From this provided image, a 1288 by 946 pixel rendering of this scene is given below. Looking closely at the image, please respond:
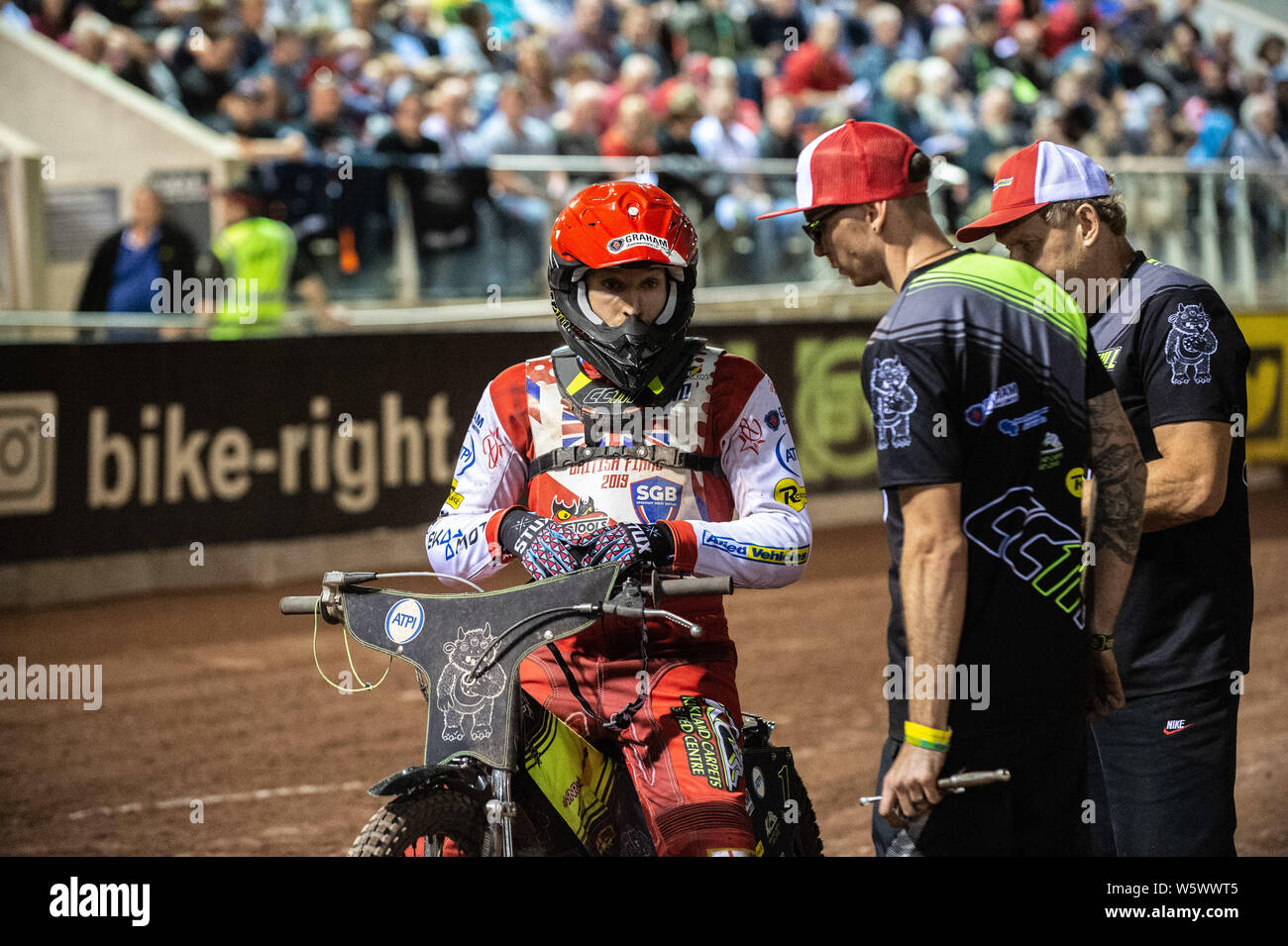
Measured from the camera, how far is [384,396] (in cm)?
1191

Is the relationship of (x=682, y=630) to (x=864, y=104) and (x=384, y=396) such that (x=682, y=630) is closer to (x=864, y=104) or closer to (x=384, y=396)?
(x=384, y=396)

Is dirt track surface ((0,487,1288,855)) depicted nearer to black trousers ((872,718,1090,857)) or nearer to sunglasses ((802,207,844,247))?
black trousers ((872,718,1090,857))

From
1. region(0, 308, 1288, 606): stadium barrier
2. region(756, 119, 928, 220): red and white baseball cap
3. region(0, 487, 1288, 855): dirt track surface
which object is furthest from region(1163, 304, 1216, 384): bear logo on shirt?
region(0, 308, 1288, 606): stadium barrier

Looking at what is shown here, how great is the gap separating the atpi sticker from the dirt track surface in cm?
303

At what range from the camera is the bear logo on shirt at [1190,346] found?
3.97 m

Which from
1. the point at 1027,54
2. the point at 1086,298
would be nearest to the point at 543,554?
the point at 1086,298

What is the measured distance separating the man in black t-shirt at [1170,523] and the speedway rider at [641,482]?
874mm

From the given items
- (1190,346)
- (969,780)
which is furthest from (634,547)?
(1190,346)

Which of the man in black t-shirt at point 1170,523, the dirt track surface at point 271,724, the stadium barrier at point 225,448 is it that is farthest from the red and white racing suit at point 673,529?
the stadium barrier at point 225,448

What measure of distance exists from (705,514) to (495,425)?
2.04 ft

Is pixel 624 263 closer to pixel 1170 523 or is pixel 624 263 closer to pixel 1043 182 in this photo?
pixel 1043 182

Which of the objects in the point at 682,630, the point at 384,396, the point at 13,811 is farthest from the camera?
the point at 384,396

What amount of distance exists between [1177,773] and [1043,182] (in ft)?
5.29
